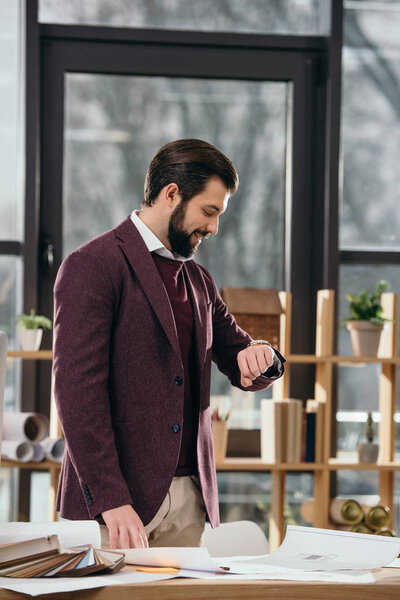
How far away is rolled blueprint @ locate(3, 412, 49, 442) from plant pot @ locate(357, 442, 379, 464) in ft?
4.15

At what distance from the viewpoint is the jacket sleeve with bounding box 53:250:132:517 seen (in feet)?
5.32

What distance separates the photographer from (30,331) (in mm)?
3109

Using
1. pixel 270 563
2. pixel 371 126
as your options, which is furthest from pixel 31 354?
pixel 270 563

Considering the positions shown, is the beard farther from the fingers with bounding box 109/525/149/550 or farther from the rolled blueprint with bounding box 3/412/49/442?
the rolled blueprint with bounding box 3/412/49/442

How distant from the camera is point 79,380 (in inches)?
64.4

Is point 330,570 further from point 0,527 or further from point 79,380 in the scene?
point 79,380

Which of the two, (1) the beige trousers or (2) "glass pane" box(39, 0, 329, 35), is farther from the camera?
(2) "glass pane" box(39, 0, 329, 35)

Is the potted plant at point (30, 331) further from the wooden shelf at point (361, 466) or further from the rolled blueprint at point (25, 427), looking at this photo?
the wooden shelf at point (361, 466)

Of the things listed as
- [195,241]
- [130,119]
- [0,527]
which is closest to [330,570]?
[0,527]

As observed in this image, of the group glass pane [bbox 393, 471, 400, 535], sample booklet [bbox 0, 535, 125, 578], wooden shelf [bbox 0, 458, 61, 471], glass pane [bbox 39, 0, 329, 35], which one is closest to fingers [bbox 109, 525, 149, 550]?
sample booklet [bbox 0, 535, 125, 578]

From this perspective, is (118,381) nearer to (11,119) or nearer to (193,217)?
(193,217)

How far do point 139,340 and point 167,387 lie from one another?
121 mm

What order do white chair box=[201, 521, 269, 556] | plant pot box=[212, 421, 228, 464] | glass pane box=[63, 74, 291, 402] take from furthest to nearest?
1. glass pane box=[63, 74, 291, 402]
2. plant pot box=[212, 421, 228, 464]
3. white chair box=[201, 521, 269, 556]

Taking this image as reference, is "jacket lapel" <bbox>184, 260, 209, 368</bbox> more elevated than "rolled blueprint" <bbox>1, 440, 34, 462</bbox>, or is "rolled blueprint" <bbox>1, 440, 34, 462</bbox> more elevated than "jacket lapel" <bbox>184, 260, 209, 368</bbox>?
"jacket lapel" <bbox>184, 260, 209, 368</bbox>
